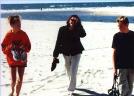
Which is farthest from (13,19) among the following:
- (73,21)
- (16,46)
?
(73,21)

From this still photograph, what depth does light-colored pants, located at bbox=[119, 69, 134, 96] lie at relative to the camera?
891cm

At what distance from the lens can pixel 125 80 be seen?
8938 mm

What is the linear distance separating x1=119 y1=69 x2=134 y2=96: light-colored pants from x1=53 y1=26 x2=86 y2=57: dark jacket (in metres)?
1.48

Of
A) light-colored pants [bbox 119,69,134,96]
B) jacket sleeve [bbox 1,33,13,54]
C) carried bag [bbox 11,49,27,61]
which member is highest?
jacket sleeve [bbox 1,33,13,54]

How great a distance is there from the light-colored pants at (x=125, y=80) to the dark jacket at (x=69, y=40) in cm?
148

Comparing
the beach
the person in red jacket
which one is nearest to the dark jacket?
the beach

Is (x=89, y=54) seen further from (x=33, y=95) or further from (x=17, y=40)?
(x=17, y=40)

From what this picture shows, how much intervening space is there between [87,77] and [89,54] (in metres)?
4.36

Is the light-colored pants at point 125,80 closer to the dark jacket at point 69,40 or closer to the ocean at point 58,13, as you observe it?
the dark jacket at point 69,40

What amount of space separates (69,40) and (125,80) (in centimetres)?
171

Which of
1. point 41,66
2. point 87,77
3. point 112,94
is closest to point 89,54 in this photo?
point 41,66

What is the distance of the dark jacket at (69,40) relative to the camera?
1005 centimetres

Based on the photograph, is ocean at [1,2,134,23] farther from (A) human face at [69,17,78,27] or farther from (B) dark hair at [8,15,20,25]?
(B) dark hair at [8,15,20,25]

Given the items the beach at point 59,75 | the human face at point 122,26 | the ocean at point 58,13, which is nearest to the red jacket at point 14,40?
the beach at point 59,75
